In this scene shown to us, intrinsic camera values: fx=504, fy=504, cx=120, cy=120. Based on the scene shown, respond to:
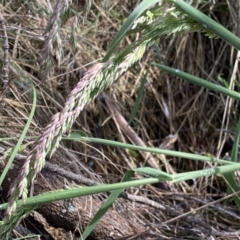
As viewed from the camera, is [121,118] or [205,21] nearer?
[205,21]

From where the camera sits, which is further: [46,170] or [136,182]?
[46,170]

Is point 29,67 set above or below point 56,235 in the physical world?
above

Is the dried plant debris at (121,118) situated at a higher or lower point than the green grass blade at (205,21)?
lower

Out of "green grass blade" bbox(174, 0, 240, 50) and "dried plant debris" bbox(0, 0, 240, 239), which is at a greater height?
"green grass blade" bbox(174, 0, 240, 50)

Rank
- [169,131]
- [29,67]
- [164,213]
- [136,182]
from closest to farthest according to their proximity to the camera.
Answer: [136,182]
[164,213]
[29,67]
[169,131]

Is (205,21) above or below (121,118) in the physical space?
above

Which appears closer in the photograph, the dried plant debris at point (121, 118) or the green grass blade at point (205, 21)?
the green grass blade at point (205, 21)

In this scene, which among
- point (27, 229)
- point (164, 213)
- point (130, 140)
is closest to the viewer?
point (27, 229)

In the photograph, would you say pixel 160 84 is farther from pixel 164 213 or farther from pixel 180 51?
pixel 164 213

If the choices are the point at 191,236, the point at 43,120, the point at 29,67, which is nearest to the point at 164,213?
the point at 191,236

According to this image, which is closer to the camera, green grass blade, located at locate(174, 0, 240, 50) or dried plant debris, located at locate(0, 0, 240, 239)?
green grass blade, located at locate(174, 0, 240, 50)

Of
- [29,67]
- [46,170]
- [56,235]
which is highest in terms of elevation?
[29,67]
